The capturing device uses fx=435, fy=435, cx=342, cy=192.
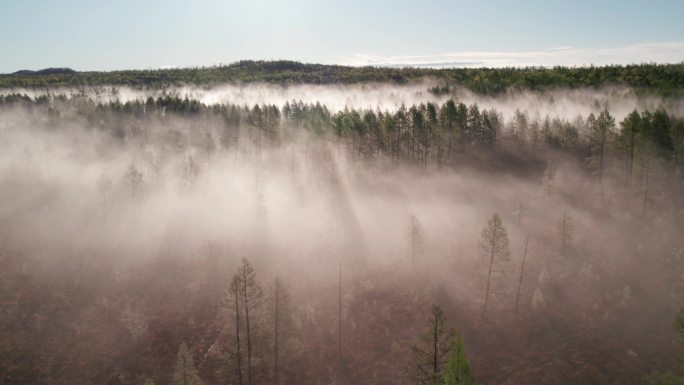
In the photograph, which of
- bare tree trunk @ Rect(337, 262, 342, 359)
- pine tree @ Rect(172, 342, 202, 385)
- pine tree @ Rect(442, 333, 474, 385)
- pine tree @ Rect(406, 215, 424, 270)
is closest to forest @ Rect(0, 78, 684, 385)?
pine tree @ Rect(442, 333, 474, 385)

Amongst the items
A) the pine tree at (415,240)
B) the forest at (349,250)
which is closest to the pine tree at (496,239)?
the forest at (349,250)

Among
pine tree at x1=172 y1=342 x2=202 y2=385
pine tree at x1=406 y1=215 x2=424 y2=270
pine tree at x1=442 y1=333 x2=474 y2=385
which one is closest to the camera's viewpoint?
pine tree at x1=442 y1=333 x2=474 y2=385

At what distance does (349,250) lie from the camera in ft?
247

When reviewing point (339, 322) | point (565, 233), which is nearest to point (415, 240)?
point (339, 322)

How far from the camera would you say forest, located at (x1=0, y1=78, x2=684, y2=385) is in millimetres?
51812

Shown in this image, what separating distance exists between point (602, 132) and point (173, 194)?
87008mm

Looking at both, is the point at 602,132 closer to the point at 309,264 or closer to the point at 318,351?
the point at 309,264

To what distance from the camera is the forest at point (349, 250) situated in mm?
51812

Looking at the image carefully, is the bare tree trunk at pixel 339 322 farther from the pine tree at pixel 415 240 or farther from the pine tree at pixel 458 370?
the pine tree at pixel 458 370

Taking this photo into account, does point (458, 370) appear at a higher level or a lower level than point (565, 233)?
higher

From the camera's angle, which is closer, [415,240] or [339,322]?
[339,322]

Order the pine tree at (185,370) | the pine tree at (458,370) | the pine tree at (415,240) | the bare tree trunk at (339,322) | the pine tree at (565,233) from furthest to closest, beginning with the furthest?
the pine tree at (415,240) → the pine tree at (565,233) → the bare tree trunk at (339,322) → the pine tree at (185,370) → the pine tree at (458,370)

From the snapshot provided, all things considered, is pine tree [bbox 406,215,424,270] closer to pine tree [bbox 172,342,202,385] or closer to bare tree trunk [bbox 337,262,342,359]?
bare tree trunk [bbox 337,262,342,359]

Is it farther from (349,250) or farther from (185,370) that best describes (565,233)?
(185,370)
